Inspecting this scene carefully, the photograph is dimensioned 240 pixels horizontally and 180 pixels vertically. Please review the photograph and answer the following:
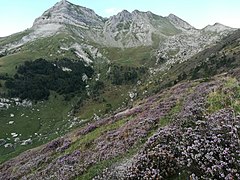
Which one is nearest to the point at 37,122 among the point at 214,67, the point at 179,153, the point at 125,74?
the point at 214,67

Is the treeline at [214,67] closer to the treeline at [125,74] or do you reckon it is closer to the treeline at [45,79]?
the treeline at [125,74]

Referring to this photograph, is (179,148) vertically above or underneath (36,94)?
above

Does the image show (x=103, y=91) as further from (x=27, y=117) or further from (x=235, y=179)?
(x=235, y=179)

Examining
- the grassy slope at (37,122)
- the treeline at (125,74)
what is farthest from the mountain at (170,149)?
the treeline at (125,74)

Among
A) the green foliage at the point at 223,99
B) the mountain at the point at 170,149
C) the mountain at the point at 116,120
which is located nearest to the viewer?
the mountain at the point at 170,149

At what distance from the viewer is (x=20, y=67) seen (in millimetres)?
166625

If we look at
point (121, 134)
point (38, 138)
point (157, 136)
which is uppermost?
point (157, 136)

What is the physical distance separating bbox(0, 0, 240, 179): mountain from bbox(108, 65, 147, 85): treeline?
49 cm

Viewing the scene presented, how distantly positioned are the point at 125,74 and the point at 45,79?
1493 inches

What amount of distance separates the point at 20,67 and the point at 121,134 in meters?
147

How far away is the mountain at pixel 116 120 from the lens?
48.5ft

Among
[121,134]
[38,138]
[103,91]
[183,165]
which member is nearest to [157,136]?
[183,165]

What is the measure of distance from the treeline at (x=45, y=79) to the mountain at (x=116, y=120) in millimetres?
403

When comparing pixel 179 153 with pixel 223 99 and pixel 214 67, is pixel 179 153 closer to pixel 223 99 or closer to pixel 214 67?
pixel 223 99
